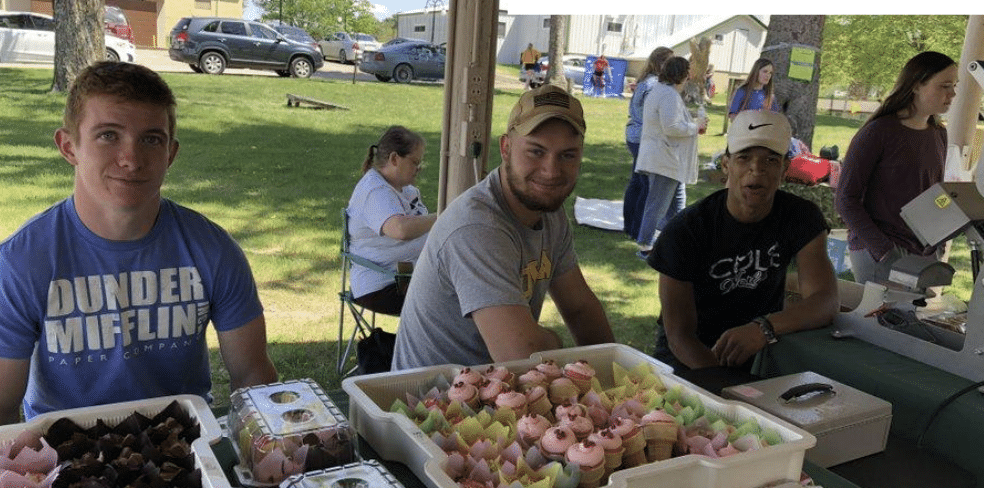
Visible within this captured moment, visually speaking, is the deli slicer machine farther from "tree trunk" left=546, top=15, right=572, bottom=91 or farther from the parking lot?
the parking lot

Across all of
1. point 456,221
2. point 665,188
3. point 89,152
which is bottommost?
point 665,188

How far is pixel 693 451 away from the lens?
1.30m

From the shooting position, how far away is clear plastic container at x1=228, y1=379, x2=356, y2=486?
117 centimetres

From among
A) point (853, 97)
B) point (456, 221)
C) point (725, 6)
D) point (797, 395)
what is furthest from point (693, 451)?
point (853, 97)

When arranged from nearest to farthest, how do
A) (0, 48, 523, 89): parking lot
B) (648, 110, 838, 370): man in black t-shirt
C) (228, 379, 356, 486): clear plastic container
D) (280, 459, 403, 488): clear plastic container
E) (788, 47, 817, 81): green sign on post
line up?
(280, 459, 403, 488): clear plastic container < (228, 379, 356, 486): clear plastic container < (648, 110, 838, 370): man in black t-shirt < (788, 47, 817, 81): green sign on post < (0, 48, 523, 89): parking lot

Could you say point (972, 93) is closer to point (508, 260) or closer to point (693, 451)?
point (508, 260)

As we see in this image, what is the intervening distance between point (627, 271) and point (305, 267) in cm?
255

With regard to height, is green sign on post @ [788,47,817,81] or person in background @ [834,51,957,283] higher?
green sign on post @ [788,47,817,81]

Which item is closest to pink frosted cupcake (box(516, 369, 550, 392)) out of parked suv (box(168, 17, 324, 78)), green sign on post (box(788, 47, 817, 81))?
green sign on post (box(788, 47, 817, 81))

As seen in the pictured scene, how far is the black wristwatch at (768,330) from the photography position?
236cm

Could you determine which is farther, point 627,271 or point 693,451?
point 627,271

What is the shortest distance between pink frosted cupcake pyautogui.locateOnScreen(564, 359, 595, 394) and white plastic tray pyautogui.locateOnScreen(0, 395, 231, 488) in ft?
2.18

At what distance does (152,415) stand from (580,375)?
79 centimetres

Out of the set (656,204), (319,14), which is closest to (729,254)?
(656,204)
